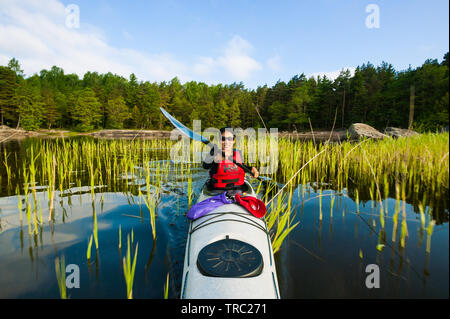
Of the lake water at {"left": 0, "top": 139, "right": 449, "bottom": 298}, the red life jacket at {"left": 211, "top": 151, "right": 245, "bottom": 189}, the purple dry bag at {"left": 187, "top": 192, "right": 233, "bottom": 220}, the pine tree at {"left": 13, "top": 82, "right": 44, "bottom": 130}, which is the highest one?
the pine tree at {"left": 13, "top": 82, "right": 44, "bottom": 130}

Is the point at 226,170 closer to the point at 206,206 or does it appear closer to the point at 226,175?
the point at 226,175

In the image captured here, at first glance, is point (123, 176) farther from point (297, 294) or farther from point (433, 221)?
point (433, 221)

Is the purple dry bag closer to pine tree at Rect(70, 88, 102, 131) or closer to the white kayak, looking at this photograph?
the white kayak

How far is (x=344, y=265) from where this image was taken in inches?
99.2

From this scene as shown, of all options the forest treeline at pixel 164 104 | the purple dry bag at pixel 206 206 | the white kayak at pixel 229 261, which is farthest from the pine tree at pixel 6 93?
the white kayak at pixel 229 261

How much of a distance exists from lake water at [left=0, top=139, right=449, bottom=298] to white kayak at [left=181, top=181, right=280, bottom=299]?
0.56 meters

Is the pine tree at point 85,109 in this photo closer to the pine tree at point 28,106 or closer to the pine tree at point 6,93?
the pine tree at point 28,106

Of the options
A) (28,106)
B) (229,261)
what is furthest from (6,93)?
(229,261)

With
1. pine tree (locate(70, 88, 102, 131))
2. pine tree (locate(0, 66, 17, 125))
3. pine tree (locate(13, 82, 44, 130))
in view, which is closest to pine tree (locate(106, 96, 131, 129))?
pine tree (locate(70, 88, 102, 131))

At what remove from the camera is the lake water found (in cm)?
139

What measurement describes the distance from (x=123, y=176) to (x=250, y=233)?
6.02m

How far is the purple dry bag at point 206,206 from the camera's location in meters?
3.07
